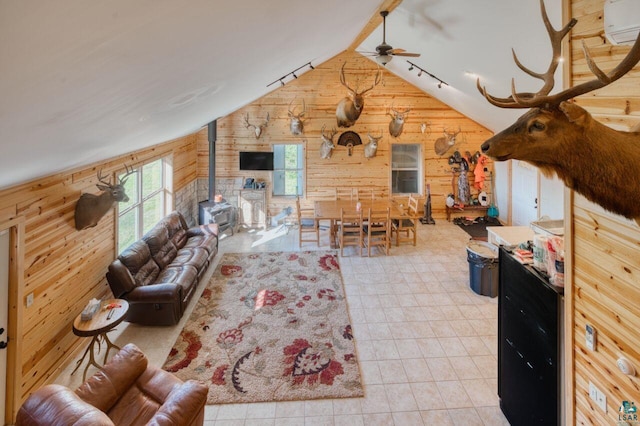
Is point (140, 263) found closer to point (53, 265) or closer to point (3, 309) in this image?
→ point (53, 265)

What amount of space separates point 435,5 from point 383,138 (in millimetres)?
4893

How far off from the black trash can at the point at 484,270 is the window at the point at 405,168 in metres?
4.35

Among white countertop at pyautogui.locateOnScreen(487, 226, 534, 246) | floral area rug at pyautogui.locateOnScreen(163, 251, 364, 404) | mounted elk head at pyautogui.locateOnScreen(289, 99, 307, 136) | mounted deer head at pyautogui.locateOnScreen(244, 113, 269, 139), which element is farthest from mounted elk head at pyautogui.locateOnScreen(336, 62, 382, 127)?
white countertop at pyautogui.locateOnScreen(487, 226, 534, 246)

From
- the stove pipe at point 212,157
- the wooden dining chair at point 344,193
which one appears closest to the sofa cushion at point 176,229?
the stove pipe at point 212,157

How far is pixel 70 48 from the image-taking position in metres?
1.20

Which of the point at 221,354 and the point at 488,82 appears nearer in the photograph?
the point at 221,354

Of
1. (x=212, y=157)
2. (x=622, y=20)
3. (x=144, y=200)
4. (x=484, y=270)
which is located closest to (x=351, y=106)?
(x=212, y=157)

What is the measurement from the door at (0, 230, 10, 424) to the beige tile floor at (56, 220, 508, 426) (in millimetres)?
600

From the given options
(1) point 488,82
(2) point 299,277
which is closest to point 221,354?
(2) point 299,277

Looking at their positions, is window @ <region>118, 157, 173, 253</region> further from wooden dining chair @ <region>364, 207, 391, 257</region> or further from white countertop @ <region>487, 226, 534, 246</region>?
white countertop @ <region>487, 226, 534, 246</region>

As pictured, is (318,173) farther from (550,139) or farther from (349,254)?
(550,139)

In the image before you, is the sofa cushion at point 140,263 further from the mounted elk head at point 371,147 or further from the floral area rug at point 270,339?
the mounted elk head at point 371,147

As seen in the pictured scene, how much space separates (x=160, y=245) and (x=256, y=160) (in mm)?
3957

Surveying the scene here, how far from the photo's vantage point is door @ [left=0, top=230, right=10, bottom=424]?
2.79 meters
